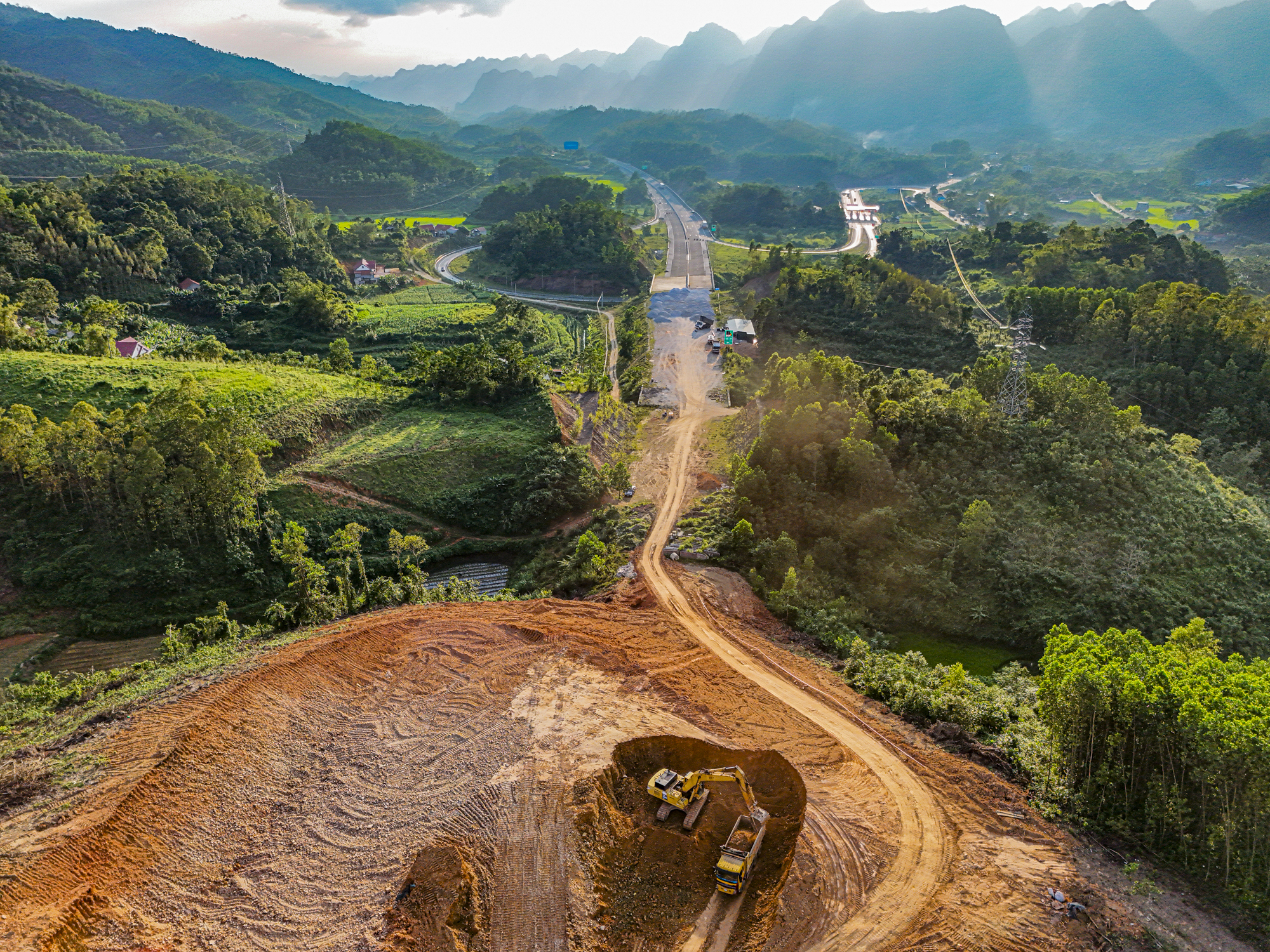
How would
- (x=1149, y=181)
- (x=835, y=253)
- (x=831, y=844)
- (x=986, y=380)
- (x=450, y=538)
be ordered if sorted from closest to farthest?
(x=831, y=844) → (x=450, y=538) → (x=986, y=380) → (x=835, y=253) → (x=1149, y=181)

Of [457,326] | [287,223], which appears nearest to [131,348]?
[457,326]

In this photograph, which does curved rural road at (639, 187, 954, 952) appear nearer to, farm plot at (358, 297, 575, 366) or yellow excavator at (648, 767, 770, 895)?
yellow excavator at (648, 767, 770, 895)

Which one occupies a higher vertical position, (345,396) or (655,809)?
(345,396)

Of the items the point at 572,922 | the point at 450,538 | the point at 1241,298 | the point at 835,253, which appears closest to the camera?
the point at 572,922

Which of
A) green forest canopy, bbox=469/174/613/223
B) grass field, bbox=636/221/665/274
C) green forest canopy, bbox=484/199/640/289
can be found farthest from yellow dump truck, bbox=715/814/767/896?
green forest canopy, bbox=469/174/613/223

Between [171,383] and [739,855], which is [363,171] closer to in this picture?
[171,383]

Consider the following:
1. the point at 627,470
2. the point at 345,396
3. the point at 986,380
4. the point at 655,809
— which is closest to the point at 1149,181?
the point at 986,380

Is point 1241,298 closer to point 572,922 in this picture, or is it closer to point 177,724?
point 572,922

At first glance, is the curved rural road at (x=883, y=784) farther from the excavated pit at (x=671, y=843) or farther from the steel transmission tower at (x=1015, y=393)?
the steel transmission tower at (x=1015, y=393)
